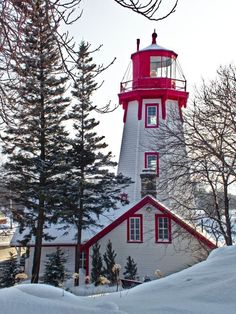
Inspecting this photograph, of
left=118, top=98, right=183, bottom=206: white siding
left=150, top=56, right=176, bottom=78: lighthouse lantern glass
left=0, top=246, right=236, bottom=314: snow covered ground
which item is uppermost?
left=150, top=56, right=176, bottom=78: lighthouse lantern glass

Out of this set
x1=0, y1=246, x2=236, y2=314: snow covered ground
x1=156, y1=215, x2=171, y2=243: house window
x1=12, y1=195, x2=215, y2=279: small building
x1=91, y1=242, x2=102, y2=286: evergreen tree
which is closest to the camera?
x1=0, y1=246, x2=236, y2=314: snow covered ground

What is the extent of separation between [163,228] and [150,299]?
16.7 metres

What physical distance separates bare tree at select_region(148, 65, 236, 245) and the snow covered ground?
34.7 ft

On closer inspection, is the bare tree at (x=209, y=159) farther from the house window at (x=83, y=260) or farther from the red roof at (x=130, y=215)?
the house window at (x=83, y=260)

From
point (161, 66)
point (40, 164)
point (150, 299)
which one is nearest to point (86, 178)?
point (40, 164)

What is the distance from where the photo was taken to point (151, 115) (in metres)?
22.9

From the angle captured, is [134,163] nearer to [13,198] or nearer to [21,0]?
[13,198]

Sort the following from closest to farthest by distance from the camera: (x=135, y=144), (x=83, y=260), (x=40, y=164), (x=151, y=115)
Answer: (x=40, y=164), (x=83, y=260), (x=135, y=144), (x=151, y=115)

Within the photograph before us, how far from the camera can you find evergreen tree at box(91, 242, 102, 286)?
17.5 m

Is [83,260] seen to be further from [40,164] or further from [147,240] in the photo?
[40,164]

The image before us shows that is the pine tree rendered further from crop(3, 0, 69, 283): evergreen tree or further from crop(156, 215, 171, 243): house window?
crop(3, 0, 69, 283): evergreen tree

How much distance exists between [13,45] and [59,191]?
14.9 metres

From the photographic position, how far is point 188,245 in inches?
703

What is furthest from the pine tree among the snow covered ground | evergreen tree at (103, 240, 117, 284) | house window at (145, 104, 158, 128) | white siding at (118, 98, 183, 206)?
the snow covered ground
